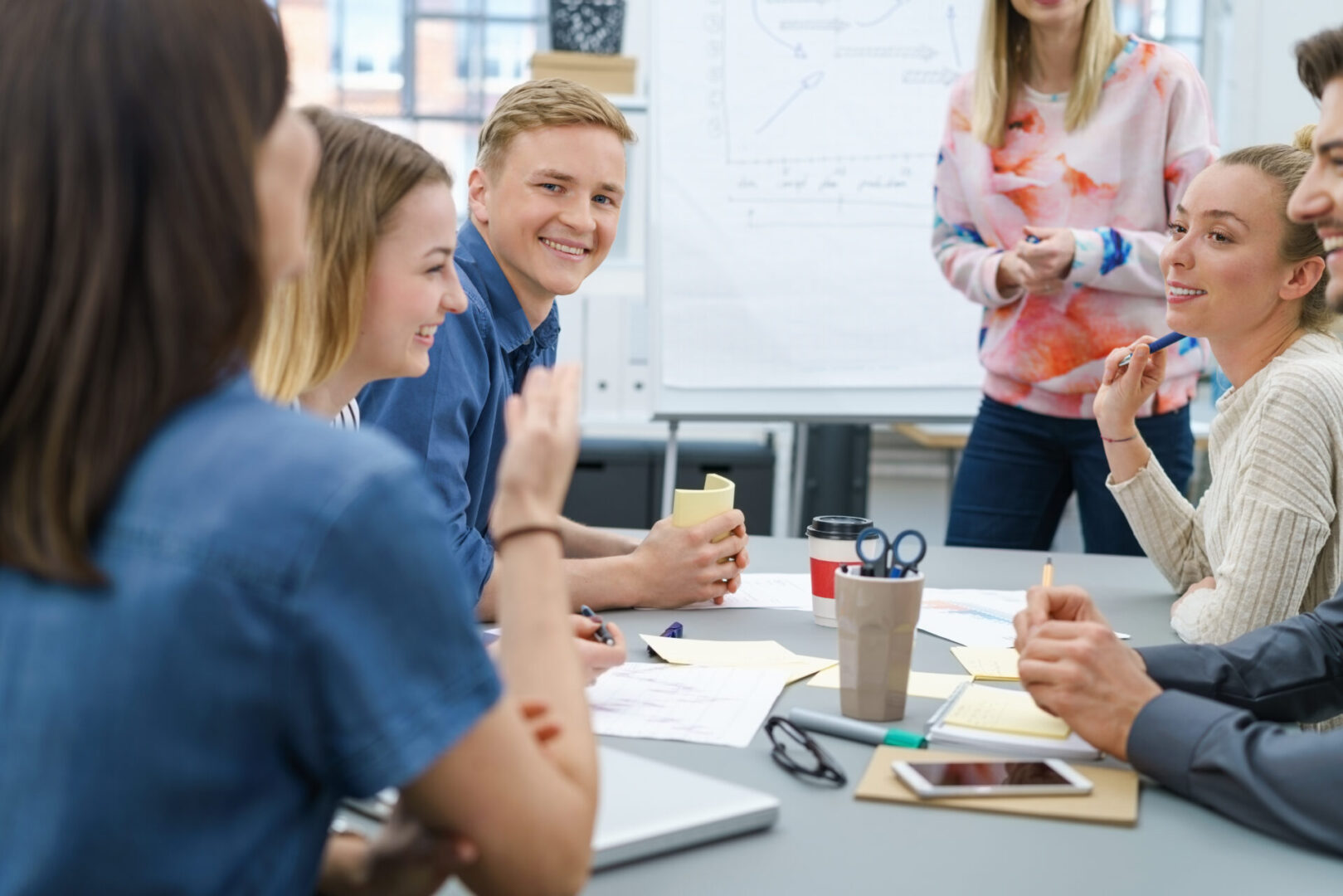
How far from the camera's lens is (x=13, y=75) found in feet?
1.85

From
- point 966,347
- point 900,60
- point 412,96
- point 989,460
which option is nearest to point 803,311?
point 966,347

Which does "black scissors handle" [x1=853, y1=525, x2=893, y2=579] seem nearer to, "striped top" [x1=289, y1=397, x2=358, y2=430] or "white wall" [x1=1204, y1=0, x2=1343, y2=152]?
"striped top" [x1=289, y1=397, x2=358, y2=430]

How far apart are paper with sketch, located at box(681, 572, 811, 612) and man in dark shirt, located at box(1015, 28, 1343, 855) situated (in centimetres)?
43

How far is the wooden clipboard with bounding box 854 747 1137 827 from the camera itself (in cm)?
84

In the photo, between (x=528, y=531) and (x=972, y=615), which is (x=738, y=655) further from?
(x=528, y=531)

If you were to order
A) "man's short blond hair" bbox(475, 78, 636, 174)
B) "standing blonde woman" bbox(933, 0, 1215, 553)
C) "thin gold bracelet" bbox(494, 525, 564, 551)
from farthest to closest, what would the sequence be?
"standing blonde woman" bbox(933, 0, 1215, 553) < "man's short blond hair" bbox(475, 78, 636, 174) < "thin gold bracelet" bbox(494, 525, 564, 551)

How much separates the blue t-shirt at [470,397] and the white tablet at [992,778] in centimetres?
65

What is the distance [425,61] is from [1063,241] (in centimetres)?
291

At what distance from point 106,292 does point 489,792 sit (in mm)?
284

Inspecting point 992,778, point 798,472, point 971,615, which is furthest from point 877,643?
point 798,472

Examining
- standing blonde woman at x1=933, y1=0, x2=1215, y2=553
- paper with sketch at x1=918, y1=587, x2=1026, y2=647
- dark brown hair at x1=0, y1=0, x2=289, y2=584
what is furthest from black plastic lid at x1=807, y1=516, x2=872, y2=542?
dark brown hair at x1=0, y1=0, x2=289, y2=584

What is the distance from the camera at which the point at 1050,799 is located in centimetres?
87

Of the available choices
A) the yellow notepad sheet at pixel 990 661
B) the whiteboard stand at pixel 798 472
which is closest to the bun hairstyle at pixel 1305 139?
the yellow notepad sheet at pixel 990 661

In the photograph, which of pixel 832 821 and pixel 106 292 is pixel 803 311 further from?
pixel 106 292
